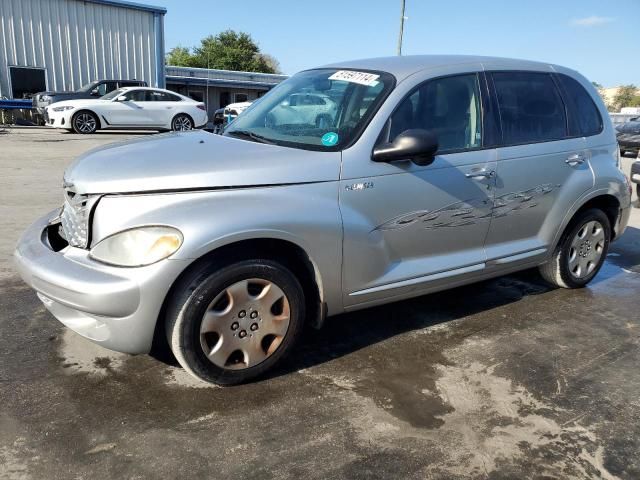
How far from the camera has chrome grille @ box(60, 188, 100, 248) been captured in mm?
2744

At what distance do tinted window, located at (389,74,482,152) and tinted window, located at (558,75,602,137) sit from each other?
1046 mm

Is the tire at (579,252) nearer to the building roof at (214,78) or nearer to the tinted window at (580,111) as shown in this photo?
the tinted window at (580,111)

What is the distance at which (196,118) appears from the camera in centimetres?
1811

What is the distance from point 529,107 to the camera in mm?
3934

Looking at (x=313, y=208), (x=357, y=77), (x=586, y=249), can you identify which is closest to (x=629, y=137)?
(x=586, y=249)

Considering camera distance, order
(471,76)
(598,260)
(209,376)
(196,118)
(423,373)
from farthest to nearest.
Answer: (196,118) < (598,260) < (471,76) < (423,373) < (209,376)

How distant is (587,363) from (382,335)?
1.30m

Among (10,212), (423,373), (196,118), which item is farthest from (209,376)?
(196,118)

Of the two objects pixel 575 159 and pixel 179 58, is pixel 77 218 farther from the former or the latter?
pixel 179 58

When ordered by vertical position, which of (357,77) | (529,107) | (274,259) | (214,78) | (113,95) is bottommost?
(274,259)

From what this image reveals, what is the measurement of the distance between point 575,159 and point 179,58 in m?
64.0

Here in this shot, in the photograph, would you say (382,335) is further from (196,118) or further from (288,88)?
(196,118)

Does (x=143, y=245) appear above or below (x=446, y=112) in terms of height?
below

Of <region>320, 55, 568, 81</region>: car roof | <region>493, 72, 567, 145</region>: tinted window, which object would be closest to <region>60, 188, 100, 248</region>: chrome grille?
<region>320, 55, 568, 81</region>: car roof
